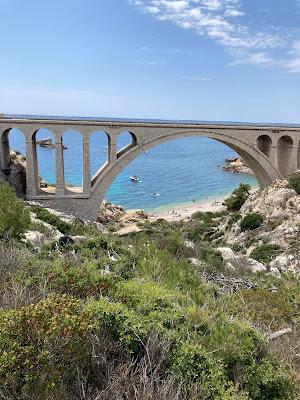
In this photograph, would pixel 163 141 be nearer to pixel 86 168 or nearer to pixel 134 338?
pixel 86 168

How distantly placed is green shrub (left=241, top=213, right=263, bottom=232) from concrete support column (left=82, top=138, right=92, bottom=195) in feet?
35.7

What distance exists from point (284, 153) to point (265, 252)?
1394 cm

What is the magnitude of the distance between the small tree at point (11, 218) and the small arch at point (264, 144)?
2326 cm

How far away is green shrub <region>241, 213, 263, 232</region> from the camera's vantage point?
952 inches

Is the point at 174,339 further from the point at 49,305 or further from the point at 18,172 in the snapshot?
the point at 18,172

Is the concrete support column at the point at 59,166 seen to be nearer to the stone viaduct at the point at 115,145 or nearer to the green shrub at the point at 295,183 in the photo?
the stone viaduct at the point at 115,145

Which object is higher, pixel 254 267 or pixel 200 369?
pixel 200 369

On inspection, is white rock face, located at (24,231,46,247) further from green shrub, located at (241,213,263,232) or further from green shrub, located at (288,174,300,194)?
green shrub, located at (288,174,300,194)

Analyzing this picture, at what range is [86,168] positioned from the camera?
25469 mm

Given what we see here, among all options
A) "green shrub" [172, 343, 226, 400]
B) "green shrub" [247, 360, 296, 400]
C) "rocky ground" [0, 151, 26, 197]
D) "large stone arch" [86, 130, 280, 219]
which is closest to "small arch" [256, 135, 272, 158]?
"large stone arch" [86, 130, 280, 219]

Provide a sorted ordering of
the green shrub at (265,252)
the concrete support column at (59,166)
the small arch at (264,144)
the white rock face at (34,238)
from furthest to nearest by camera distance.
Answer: the small arch at (264,144) → the concrete support column at (59,166) → the green shrub at (265,252) → the white rock face at (34,238)

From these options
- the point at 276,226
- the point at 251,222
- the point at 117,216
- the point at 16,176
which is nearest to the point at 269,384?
the point at 276,226

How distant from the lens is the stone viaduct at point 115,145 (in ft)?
80.2

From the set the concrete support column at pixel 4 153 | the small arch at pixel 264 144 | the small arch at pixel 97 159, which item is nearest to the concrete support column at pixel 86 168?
the small arch at pixel 97 159
